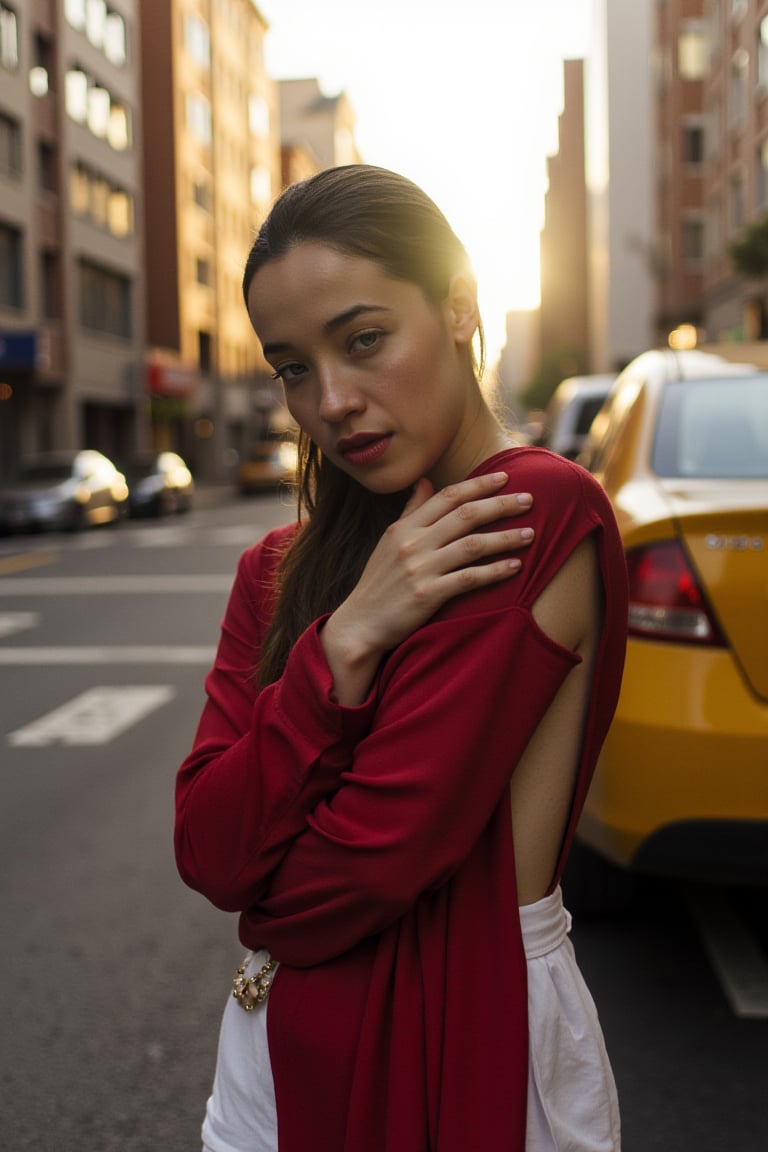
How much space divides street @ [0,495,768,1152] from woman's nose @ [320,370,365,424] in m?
2.00

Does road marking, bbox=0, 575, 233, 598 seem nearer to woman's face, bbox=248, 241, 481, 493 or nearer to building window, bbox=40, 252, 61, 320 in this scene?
woman's face, bbox=248, 241, 481, 493

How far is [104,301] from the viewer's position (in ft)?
149

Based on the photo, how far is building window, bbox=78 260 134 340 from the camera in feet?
Result: 141

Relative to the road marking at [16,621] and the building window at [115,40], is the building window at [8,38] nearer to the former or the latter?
the building window at [115,40]

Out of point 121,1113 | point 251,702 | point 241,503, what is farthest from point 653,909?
point 241,503

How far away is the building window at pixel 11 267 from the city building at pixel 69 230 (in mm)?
36

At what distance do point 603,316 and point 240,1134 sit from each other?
78.4 m

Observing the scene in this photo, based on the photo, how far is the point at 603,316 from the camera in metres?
77.5

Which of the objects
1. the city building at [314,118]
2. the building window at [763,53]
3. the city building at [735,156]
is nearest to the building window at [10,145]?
the city building at [735,156]

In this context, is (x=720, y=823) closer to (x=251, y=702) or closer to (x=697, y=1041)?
(x=697, y=1041)

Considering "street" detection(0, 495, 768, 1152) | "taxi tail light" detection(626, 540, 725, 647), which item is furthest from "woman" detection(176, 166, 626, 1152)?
"taxi tail light" detection(626, 540, 725, 647)

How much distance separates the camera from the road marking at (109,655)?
9961mm

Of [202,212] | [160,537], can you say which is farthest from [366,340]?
[202,212]

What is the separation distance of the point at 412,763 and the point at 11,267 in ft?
122
